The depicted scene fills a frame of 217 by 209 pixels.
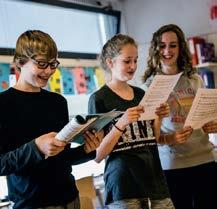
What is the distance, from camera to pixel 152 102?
1549 mm

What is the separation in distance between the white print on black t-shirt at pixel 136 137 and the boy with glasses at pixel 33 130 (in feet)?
0.98

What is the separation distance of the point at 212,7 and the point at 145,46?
832 millimetres

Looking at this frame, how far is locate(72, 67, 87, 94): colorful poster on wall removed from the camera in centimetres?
361

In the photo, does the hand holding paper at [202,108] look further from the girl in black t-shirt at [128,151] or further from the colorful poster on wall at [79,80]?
the colorful poster on wall at [79,80]

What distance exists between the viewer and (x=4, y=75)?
9.64ft

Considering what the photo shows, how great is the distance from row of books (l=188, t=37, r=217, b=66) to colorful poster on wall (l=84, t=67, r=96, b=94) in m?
1.03

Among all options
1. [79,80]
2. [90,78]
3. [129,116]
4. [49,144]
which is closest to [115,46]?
[129,116]

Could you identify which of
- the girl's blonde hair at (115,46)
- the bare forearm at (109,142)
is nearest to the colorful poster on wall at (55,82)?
the girl's blonde hair at (115,46)

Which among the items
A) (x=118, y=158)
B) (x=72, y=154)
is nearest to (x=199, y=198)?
(x=118, y=158)

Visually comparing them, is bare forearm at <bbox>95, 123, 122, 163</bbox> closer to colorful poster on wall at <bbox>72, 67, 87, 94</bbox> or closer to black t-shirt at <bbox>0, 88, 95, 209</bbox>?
black t-shirt at <bbox>0, 88, 95, 209</bbox>

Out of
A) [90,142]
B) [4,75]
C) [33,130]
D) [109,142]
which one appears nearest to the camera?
[33,130]

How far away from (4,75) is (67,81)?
731 millimetres

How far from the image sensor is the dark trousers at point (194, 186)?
187 cm

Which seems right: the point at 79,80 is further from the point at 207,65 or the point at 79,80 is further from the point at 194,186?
the point at 194,186
